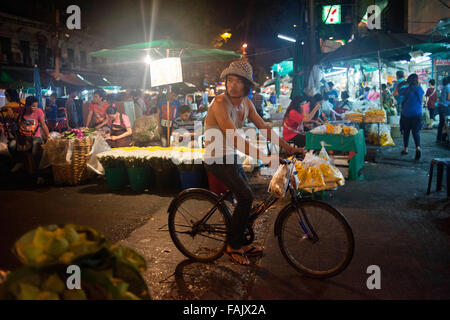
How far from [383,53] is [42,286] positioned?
43.1 ft

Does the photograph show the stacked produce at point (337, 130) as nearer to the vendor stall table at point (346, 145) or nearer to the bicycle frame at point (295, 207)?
the vendor stall table at point (346, 145)

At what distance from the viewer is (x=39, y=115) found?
898 centimetres

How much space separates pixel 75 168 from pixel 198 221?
546 cm

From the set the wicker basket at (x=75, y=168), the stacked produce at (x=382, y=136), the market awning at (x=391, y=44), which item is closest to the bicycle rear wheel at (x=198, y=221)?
the wicker basket at (x=75, y=168)

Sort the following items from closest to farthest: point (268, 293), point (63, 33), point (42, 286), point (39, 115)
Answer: point (42, 286)
point (268, 293)
point (39, 115)
point (63, 33)

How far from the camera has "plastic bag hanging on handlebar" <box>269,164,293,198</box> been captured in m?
3.78

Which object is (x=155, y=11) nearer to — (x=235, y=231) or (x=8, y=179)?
(x=8, y=179)

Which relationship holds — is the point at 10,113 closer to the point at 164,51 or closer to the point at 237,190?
the point at 164,51

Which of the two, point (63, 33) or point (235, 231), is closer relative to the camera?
point (235, 231)

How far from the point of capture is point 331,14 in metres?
16.8

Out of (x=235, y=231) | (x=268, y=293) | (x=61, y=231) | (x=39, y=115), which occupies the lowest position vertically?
(x=268, y=293)

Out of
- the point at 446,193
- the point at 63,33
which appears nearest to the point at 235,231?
the point at 446,193

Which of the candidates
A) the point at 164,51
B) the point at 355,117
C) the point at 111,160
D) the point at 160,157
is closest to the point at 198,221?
the point at 160,157

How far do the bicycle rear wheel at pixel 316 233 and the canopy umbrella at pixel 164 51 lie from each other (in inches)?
245
